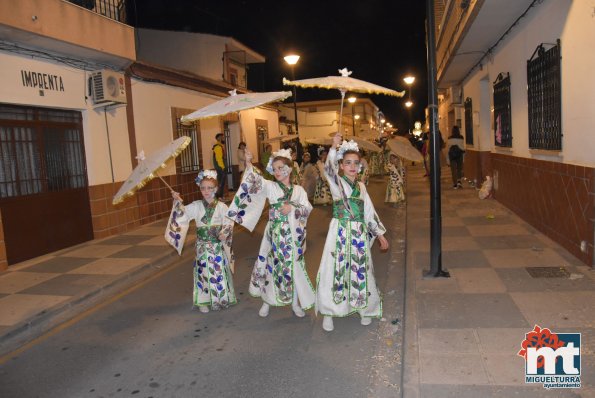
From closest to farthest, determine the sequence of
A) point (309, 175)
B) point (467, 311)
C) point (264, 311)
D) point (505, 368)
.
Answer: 1. point (505, 368)
2. point (467, 311)
3. point (264, 311)
4. point (309, 175)

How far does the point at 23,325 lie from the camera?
5328 millimetres

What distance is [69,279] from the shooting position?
706 cm

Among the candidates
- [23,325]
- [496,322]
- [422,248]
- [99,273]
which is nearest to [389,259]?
[422,248]

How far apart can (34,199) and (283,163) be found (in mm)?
5652

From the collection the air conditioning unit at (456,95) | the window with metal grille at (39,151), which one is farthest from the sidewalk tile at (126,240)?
the air conditioning unit at (456,95)

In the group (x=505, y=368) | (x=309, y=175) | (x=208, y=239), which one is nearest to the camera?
(x=505, y=368)

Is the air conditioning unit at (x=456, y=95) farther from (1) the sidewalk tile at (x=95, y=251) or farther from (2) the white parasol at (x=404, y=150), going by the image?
(1) the sidewalk tile at (x=95, y=251)

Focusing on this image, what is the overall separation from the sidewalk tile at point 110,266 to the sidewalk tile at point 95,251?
45 cm

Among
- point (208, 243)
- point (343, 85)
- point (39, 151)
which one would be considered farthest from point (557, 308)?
point (39, 151)

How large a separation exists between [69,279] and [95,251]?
1938 mm

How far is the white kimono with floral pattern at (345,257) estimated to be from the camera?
482 cm

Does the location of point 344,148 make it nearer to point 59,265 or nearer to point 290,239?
point 290,239

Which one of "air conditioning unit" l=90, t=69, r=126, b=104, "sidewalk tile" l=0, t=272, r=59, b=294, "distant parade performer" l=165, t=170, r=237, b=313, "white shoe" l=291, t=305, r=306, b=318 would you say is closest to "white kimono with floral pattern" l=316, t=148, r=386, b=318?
"white shoe" l=291, t=305, r=306, b=318

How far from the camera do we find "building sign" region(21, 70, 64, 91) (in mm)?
8352
